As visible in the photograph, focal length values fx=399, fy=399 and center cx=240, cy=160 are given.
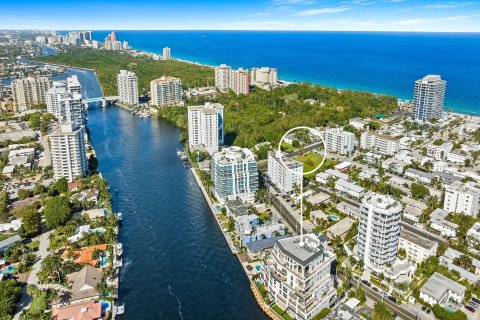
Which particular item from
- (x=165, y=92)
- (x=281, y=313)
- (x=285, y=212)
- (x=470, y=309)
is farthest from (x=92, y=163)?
(x=470, y=309)

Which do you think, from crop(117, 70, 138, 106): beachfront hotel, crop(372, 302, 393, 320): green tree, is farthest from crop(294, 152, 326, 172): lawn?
crop(117, 70, 138, 106): beachfront hotel

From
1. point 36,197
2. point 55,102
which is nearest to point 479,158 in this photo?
point 36,197

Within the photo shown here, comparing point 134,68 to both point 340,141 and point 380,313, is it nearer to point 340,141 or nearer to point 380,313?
point 340,141

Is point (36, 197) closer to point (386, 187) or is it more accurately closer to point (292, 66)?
point (386, 187)

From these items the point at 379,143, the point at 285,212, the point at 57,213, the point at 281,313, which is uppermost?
the point at 379,143

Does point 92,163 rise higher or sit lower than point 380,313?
higher

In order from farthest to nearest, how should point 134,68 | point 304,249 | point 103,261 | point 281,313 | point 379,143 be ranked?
point 134,68 → point 379,143 → point 103,261 → point 281,313 → point 304,249

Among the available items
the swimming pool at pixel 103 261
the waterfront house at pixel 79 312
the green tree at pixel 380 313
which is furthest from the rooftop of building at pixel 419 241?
the swimming pool at pixel 103 261

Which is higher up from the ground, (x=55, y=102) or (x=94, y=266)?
(x=55, y=102)
